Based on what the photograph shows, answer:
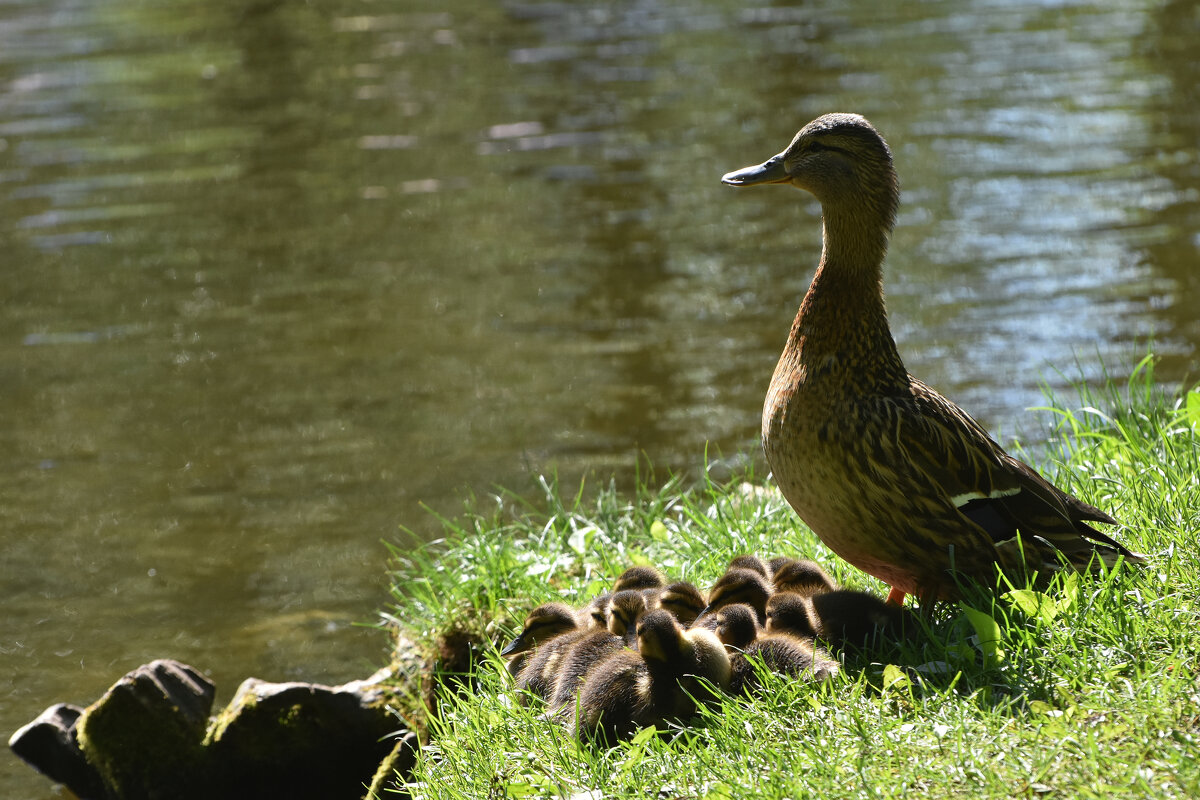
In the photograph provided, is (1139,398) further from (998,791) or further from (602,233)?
(602,233)

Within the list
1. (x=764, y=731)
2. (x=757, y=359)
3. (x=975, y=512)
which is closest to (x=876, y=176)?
(x=975, y=512)

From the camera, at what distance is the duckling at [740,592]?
15.1ft

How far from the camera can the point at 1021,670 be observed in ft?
13.0

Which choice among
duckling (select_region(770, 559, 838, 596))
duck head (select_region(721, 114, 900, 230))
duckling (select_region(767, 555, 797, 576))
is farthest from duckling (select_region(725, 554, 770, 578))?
duck head (select_region(721, 114, 900, 230))

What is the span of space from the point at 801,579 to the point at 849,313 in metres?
0.91

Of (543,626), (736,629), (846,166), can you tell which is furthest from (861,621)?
(846,166)

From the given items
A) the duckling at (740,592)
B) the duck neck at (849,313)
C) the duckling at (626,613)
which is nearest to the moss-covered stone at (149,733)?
the duckling at (626,613)

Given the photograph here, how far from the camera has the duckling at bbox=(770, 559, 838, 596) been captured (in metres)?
4.72

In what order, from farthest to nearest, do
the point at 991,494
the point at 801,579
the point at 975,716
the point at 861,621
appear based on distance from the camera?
the point at 801,579 < the point at 991,494 < the point at 861,621 < the point at 975,716

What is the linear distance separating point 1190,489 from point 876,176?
1.49 metres

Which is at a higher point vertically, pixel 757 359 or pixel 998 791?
pixel 998 791

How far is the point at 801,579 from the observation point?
187 inches

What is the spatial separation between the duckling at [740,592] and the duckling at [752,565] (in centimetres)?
24

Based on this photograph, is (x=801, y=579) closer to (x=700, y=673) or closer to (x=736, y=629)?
(x=736, y=629)
